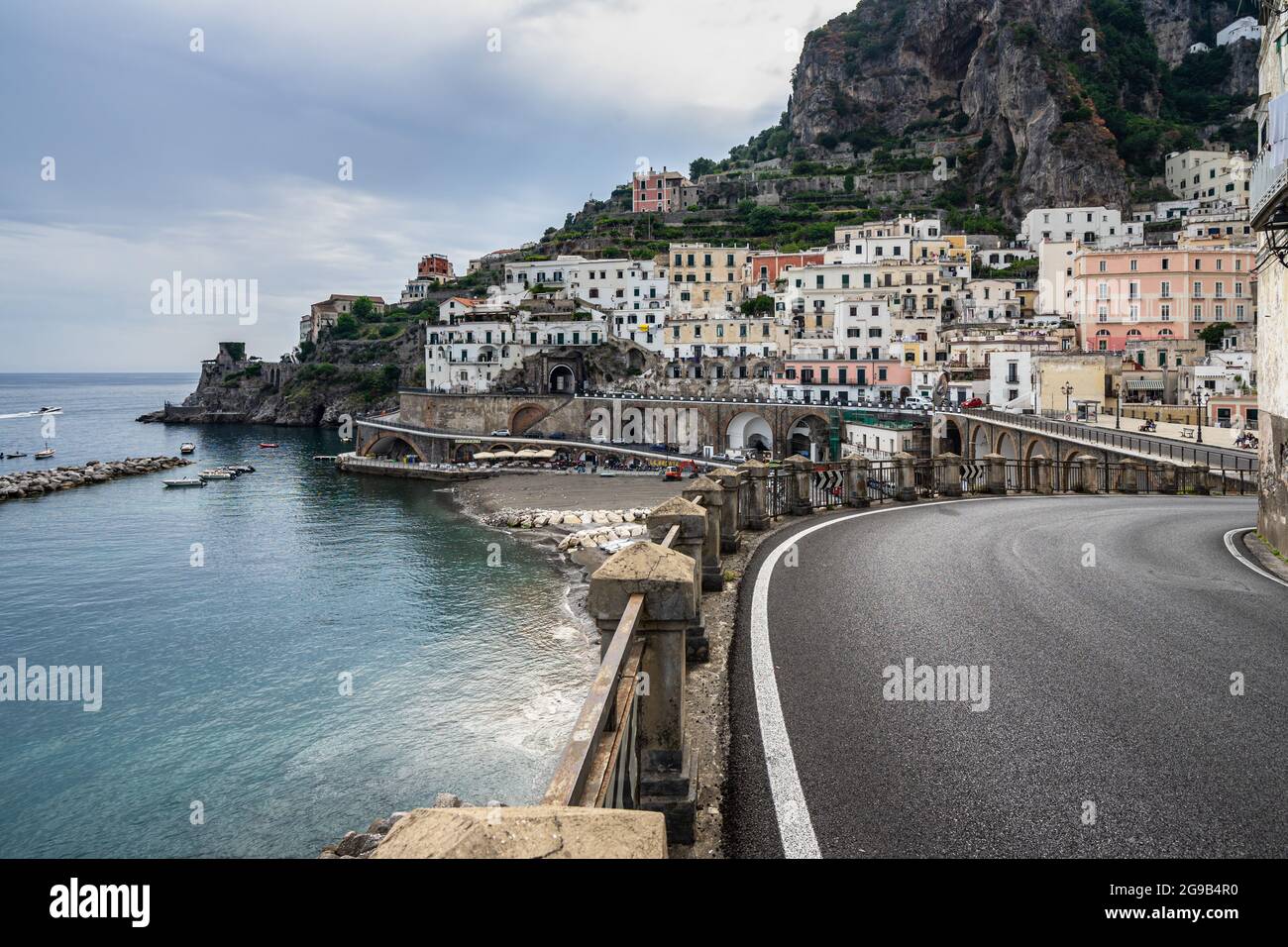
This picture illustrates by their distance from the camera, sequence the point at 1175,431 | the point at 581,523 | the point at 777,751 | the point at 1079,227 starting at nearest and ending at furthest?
the point at 777,751 < the point at 1175,431 < the point at 581,523 < the point at 1079,227

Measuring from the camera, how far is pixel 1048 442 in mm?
38750

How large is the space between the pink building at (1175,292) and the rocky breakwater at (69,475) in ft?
288

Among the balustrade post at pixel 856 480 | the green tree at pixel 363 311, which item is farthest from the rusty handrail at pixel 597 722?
the green tree at pixel 363 311

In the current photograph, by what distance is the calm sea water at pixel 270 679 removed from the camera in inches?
733

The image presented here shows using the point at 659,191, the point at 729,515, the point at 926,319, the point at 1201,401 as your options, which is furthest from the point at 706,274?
the point at 729,515

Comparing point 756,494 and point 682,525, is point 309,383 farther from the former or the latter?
point 682,525

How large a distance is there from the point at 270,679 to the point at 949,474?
21.8 meters

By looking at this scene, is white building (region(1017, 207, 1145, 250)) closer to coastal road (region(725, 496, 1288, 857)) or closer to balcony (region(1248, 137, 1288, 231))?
balcony (region(1248, 137, 1288, 231))

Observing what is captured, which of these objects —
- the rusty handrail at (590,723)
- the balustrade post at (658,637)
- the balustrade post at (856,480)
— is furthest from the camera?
the balustrade post at (856,480)

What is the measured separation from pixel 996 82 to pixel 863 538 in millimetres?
131236

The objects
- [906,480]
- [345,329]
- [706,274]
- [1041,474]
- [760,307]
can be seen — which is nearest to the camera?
[906,480]

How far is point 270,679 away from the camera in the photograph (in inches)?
1064

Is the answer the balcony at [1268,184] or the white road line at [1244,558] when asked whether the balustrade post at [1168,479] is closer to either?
the white road line at [1244,558]

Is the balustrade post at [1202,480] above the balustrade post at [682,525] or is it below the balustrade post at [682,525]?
below
